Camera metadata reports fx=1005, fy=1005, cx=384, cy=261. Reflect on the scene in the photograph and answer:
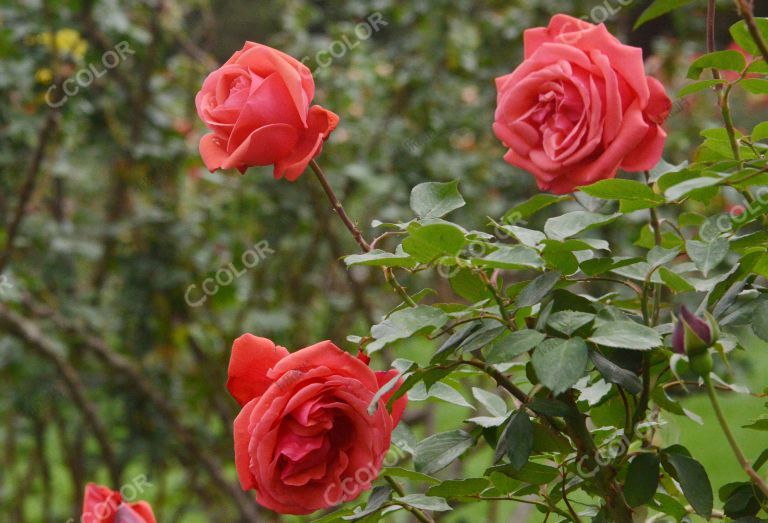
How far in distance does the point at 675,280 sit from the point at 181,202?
1892 mm

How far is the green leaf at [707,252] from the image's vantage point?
1.96ft

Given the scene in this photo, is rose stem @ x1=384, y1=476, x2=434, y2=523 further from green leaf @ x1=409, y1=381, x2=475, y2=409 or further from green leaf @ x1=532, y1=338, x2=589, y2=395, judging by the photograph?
green leaf @ x1=532, y1=338, x2=589, y2=395

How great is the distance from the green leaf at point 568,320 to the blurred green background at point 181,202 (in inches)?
59.5

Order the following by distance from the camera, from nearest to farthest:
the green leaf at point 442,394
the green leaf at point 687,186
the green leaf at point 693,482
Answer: the green leaf at point 687,186 < the green leaf at point 693,482 < the green leaf at point 442,394

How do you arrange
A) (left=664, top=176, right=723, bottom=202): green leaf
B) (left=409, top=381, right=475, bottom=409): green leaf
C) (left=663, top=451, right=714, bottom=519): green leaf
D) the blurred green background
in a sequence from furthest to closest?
1. the blurred green background
2. (left=409, top=381, right=475, bottom=409): green leaf
3. (left=663, top=451, right=714, bottom=519): green leaf
4. (left=664, top=176, right=723, bottom=202): green leaf

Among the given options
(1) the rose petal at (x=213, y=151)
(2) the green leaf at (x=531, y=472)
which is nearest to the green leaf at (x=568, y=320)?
(2) the green leaf at (x=531, y=472)

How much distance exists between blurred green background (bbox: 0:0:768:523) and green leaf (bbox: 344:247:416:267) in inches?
58.3

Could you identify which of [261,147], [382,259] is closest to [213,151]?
[261,147]

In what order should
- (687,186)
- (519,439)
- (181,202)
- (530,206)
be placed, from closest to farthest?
(687,186), (519,439), (530,206), (181,202)

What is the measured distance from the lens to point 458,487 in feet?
2.08

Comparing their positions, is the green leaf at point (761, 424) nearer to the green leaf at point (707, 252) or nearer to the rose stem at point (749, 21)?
the green leaf at point (707, 252)

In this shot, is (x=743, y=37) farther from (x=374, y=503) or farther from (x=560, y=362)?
(x=374, y=503)

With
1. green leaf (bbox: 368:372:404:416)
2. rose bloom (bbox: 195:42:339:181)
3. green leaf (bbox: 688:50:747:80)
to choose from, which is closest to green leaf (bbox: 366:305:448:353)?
green leaf (bbox: 368:372:404:416)

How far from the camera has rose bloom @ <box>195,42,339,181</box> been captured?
64 cm
